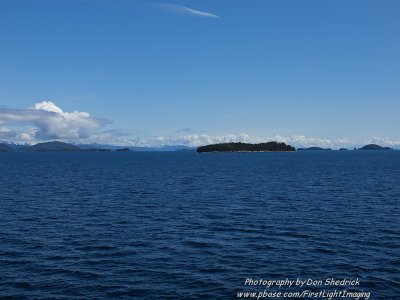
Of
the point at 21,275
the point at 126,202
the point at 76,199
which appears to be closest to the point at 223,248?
the point at 21,275

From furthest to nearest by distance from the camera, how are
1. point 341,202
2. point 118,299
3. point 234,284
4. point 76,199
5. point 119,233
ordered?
point 76,199, point 341,202, point 119,233, point 234,284, point 118,299

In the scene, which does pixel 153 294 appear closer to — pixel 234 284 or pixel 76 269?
pixel 234 284

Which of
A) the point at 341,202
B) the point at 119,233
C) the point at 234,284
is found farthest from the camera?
the point at 341,202

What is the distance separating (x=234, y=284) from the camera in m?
33.2

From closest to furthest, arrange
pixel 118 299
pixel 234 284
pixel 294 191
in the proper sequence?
1. pixel 118 299
2. pixel 234 284
3. pixel 294 191

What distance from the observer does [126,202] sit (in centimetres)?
7962

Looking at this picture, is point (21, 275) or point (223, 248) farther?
point (223, 248)

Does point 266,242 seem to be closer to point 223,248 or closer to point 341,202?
point 223,248

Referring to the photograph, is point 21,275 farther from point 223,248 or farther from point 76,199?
point 76,199

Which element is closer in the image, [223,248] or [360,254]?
[360,254]

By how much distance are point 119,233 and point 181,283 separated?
2007cm

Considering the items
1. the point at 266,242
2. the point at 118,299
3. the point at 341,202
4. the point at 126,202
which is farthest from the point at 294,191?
the point at 118,299

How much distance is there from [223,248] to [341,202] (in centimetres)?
4217

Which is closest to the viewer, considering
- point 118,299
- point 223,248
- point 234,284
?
point 118,299
